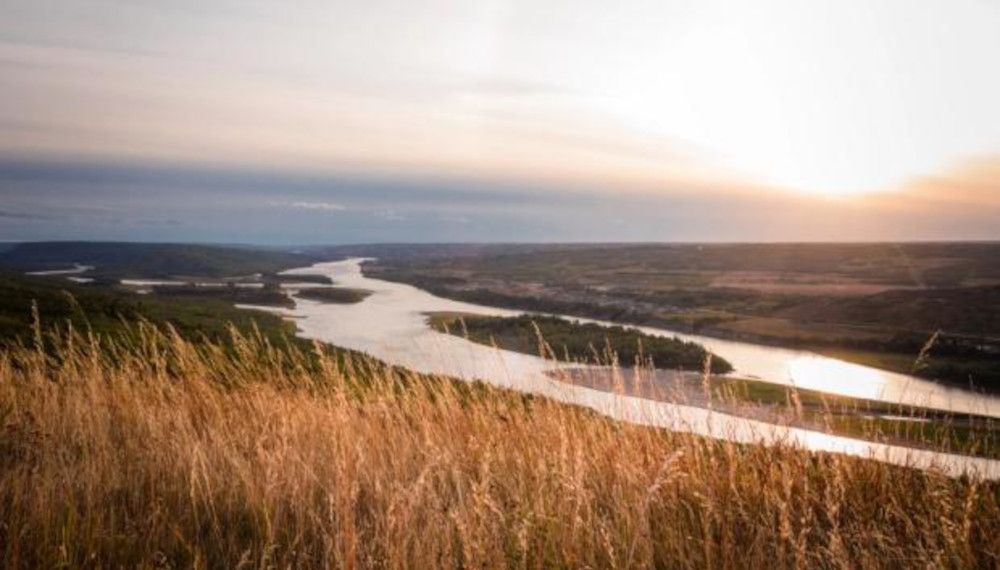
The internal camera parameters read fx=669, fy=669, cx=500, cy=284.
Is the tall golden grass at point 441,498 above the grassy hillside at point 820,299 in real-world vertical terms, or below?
above

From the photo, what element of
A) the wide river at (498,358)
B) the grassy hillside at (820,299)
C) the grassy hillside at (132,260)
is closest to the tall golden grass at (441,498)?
the wide river at (498,358)

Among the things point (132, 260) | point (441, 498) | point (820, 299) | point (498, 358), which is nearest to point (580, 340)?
point (498, 358)

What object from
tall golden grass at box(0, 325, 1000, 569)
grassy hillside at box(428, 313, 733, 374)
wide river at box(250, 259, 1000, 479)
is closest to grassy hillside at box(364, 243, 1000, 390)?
wide river at box(250, 259, 1000, 479)

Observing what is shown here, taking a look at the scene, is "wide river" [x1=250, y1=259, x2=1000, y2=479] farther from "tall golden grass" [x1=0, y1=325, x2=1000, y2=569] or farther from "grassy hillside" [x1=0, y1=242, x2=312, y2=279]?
"grassy hillside" [x1=0, y1=242, x2=312, y2=279]

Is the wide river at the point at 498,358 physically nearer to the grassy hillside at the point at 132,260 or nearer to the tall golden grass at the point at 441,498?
the tall golden grass at the point at 441,498

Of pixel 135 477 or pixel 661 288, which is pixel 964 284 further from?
pixel 135 477

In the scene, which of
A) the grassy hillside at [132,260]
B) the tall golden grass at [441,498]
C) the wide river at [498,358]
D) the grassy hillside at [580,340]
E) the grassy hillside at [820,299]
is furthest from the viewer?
the grassy hillside at [132,260]

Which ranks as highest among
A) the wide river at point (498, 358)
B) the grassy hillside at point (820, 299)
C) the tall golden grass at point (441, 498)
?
the tall golden grass at point (441, 498)

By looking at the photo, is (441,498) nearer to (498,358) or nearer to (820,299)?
(498,358)
